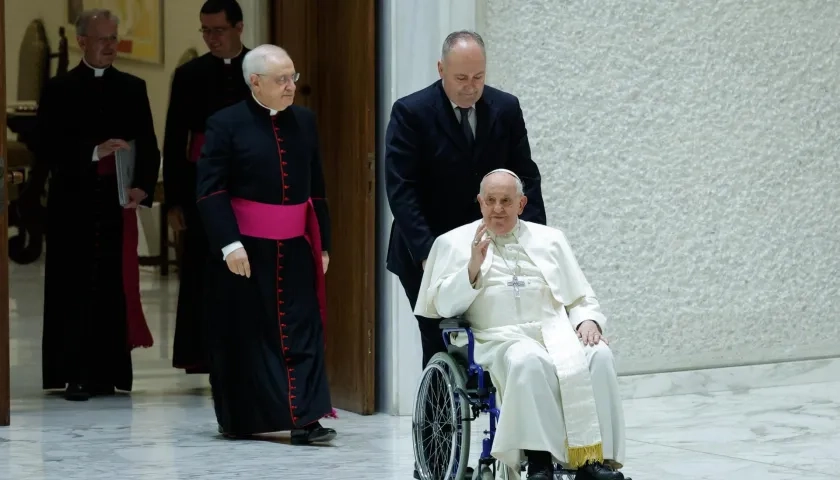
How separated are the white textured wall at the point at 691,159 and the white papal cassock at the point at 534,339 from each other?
6.36 ft

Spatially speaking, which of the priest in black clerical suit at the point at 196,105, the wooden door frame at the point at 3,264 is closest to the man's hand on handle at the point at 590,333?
the wooden door frame at the point at 3,264

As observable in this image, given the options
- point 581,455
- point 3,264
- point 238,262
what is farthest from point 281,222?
point 581,455

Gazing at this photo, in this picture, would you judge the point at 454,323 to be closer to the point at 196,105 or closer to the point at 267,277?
the point at 267,277

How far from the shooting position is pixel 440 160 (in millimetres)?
5156

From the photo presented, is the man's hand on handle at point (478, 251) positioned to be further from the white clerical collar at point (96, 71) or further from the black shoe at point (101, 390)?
the white clerical collar at point (96, 71)

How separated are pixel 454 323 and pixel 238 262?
4.24 feet

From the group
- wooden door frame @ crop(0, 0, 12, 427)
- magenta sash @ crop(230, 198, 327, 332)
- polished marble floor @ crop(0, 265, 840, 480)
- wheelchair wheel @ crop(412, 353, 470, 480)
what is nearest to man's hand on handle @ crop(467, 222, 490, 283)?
wheelchair wheel @ crop(412, 353, 470, 480)

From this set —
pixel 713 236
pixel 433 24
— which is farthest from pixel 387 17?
pixel 713 236

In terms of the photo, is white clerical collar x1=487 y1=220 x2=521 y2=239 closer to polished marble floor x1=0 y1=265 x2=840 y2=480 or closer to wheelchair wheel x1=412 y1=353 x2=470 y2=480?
wheelchair wheel x1=412 y1=353 x2=470 y2=480

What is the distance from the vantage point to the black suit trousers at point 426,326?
5.20 metres

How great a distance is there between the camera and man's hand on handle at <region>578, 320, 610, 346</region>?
4648 mm

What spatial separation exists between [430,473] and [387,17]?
7.49 feet

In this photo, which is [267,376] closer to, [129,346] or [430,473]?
[430,473]

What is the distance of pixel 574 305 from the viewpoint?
484 centimetres
